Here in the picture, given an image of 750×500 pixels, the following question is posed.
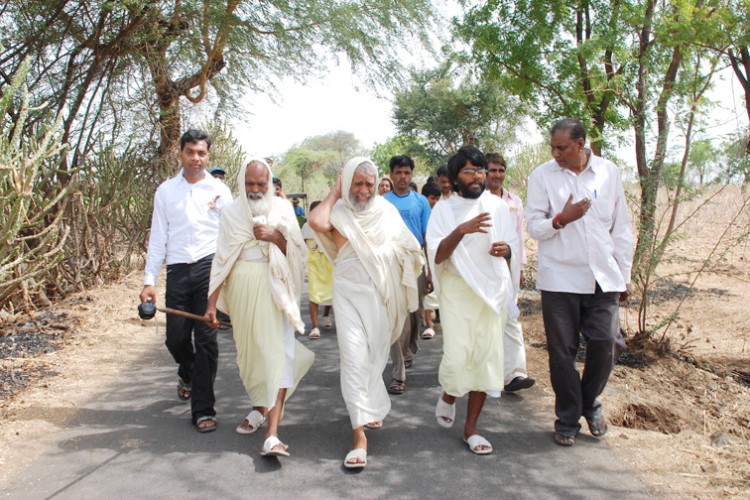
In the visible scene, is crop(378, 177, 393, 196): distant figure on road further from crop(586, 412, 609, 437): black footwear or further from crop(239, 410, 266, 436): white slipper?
crop(586, 412, 609, 437): black footwear

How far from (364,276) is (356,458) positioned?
1.18m

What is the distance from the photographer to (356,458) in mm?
4137

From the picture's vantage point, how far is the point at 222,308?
492 cm

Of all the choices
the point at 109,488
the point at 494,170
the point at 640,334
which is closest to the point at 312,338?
the point at 494,170

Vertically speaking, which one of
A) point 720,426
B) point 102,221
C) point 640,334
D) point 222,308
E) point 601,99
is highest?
point 601,99

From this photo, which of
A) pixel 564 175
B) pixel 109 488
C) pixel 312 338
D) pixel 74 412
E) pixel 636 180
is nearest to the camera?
pixel 109 488

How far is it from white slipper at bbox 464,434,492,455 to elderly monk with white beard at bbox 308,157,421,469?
0.57 meters

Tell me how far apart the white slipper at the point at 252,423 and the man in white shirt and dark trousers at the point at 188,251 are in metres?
0.30

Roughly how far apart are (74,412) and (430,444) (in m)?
2.80

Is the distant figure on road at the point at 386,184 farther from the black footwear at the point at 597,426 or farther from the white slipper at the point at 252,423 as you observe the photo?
the black footwear at the point at 597,426

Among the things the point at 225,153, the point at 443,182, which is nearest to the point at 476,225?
the point at 443,182

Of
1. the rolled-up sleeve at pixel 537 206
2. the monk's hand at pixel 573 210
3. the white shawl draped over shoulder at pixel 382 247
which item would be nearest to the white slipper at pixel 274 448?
the white shawl draped over shoulder at pixel 382 247

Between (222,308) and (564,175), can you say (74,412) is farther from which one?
(564,175)

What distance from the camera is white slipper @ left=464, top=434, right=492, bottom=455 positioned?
14.3 ft
